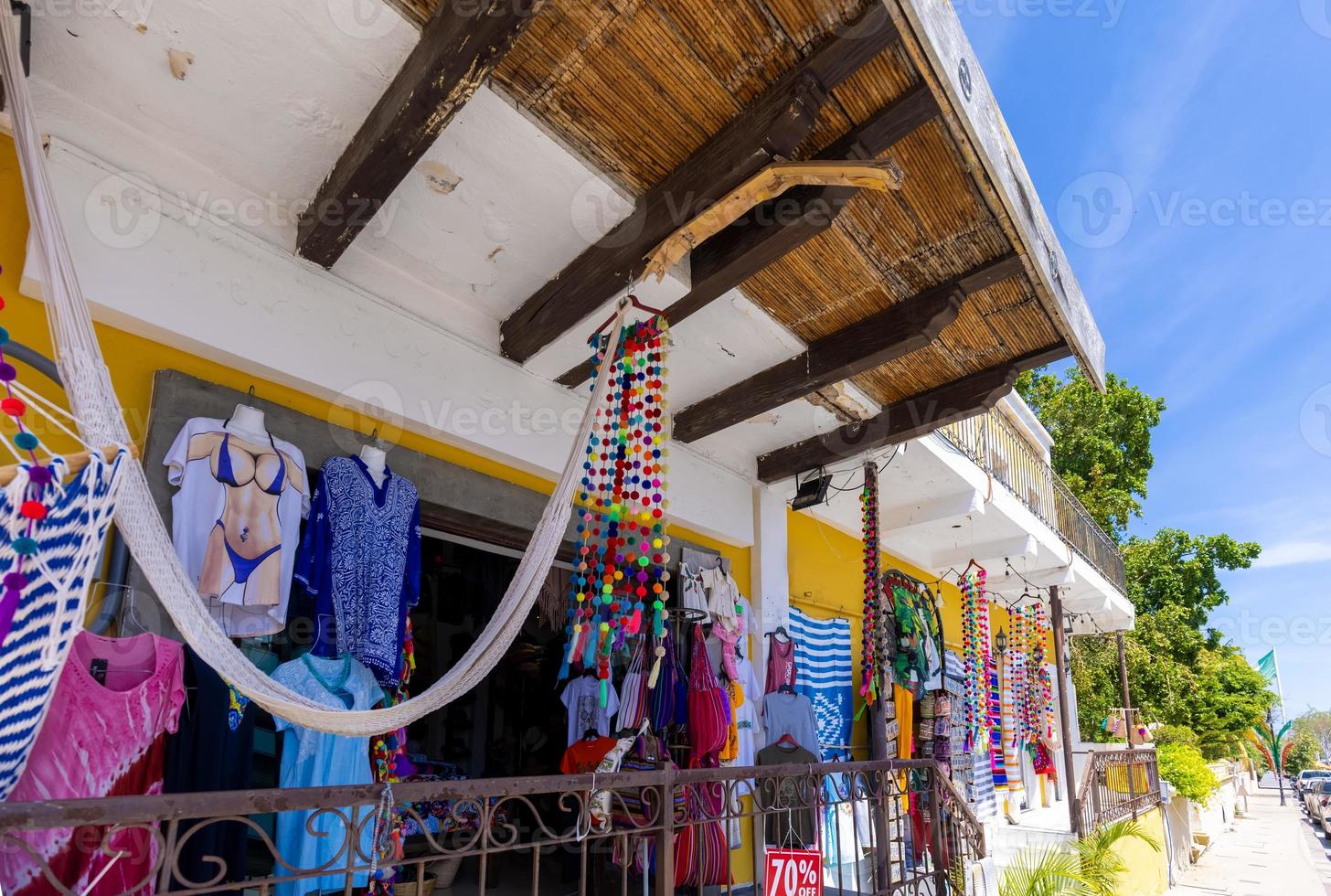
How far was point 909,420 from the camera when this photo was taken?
5098 mm

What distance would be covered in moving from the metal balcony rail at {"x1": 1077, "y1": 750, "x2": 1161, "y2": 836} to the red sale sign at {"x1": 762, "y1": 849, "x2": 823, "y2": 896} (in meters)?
5.78

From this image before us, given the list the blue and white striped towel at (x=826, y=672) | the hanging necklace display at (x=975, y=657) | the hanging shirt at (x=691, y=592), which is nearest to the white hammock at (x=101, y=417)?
the hanging shirt at (x=691, y=592)

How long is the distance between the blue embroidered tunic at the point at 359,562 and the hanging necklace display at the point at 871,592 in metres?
3.46

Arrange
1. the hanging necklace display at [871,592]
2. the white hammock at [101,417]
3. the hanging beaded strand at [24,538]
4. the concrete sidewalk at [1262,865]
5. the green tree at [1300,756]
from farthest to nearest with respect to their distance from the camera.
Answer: the green tree at [1300,756]
the concrete sidewalk at [1262,865]
the hanging necklace display at [871,592]
the white hammock at [101,417]
the hanging beaded strand at [24,538]

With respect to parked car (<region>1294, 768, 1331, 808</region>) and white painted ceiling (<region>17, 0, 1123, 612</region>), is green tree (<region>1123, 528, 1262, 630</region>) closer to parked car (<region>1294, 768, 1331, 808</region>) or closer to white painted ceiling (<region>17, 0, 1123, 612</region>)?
parked car (<region>1294, 768, 1331, 808</region>)

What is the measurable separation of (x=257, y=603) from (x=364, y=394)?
3.40 ft

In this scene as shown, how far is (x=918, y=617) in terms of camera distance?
730 centimetres

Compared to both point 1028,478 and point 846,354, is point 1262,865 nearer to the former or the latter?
point 1028,478

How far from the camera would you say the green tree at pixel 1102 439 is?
66.7ft

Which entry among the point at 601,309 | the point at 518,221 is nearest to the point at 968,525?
the point at 601,309

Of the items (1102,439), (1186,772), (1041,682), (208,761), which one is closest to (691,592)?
(208,761)

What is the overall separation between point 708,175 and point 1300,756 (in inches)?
2566

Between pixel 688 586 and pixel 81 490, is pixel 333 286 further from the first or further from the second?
pixel 688 586

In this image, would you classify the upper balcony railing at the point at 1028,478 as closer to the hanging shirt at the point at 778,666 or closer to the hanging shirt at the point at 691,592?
the hanging shirt at the point at 778,666
